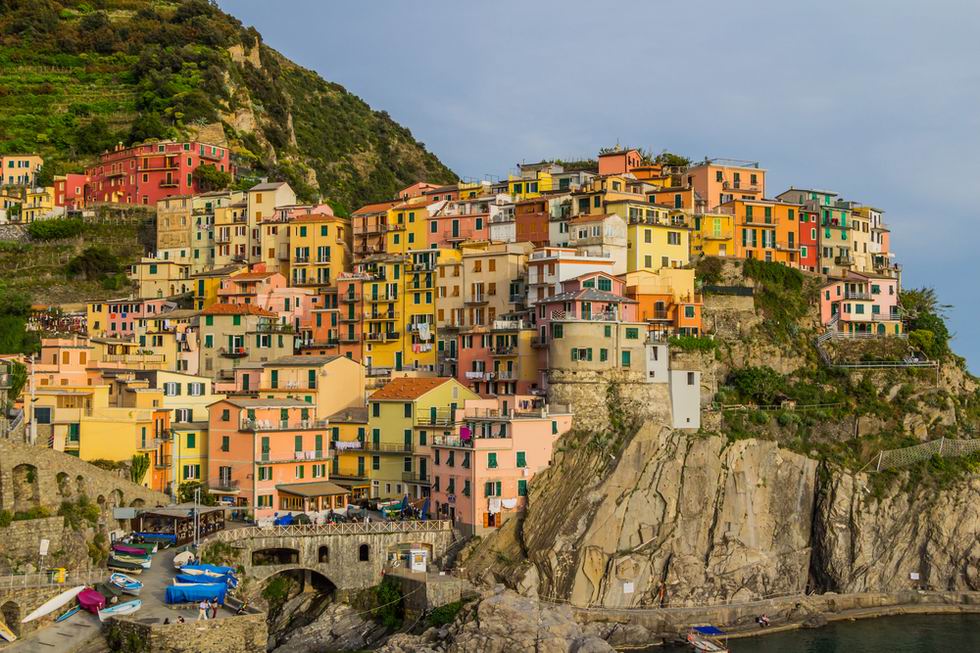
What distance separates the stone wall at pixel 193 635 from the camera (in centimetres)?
4838

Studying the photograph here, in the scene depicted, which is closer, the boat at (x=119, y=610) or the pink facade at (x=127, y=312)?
the boat at (x=119, y=610)

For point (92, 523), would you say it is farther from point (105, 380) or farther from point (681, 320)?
point (681, 320)

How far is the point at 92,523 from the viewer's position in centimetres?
5738

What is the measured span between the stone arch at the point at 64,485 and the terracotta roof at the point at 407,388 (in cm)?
1833

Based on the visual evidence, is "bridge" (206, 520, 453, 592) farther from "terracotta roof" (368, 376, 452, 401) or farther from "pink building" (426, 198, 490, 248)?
"pink building" (426, 198, 490, 248)

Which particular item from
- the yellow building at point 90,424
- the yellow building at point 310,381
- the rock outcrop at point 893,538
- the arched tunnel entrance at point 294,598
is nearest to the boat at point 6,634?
the arched tunnel entrance at point 294,598

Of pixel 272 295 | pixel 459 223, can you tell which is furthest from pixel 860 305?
pixel 272 295

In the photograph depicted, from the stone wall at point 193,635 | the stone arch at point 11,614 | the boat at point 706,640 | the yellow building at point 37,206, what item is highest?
the yellow building at point 37,206

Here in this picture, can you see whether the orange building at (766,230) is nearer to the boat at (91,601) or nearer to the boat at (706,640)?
the boat at (706,640)

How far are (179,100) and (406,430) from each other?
2183 inches

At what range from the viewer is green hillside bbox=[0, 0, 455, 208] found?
378ft

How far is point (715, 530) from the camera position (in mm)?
66875

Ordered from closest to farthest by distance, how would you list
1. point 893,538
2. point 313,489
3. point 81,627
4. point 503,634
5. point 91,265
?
point 81,627
point 503,634
point 313,489
point 893,538
point 91,265

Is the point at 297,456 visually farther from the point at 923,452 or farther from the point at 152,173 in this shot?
the point at 152,173
